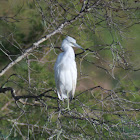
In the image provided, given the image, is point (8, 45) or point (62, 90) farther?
point (8, 45)

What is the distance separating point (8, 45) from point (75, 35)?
2.07 ft

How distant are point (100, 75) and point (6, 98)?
148 centimetres

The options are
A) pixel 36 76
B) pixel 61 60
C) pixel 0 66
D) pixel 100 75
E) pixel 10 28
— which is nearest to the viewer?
pixel 61 60

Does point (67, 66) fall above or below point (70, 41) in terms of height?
below

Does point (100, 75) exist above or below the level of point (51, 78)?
above

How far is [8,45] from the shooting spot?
2.18 m

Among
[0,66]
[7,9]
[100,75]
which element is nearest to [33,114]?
[0,66]

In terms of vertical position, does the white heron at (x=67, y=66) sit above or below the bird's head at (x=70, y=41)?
below

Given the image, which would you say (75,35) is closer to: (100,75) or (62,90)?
(62,90)

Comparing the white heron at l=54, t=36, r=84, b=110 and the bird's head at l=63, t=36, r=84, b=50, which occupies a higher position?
the bird's head at l=63, t=36, r=84, b=50

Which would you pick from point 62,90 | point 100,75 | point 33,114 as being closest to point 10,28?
point 33,114

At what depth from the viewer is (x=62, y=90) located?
1.56 metres

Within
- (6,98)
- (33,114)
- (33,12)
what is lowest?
(33,114)

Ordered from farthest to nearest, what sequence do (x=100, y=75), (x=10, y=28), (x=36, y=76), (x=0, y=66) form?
1. (x=100, y=75)
2. (x=0, y=66)
3. (x=10, y=28)
4. (x=36, y=76)
